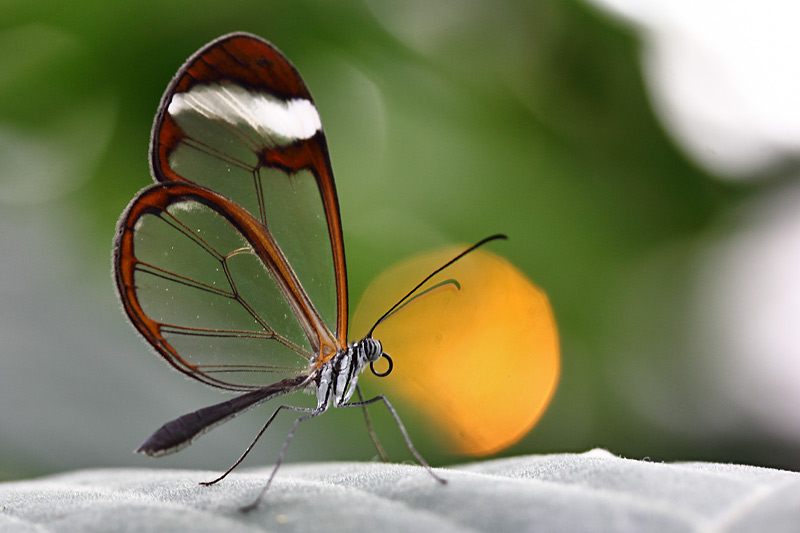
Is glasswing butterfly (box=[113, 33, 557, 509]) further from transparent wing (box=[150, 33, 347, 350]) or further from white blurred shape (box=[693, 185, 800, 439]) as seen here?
white blurred shape (box=[693, 185, 800, 439])

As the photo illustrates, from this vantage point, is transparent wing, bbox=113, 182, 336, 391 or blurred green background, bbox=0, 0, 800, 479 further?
blurred green background, bbox=0, 0, 800, 479

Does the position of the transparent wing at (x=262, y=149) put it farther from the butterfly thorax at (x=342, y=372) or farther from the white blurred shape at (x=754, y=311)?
the white blurred shape at (x=754, y=311)

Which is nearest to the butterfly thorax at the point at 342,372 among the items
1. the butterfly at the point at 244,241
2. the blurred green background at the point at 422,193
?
the butterfly at the point at 244,241

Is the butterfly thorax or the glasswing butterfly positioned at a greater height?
the glasswing butterfly

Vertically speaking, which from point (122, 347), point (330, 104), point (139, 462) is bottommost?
point (139, 462)

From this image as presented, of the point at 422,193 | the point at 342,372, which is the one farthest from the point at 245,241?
the point at 422,193

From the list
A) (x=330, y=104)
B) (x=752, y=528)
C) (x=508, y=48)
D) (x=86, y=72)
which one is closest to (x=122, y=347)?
(x=86, y=72)

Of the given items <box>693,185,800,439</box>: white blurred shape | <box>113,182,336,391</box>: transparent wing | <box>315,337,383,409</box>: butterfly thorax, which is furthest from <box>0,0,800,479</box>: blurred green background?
<box>315,337,383,409</box>: butterfly thorax

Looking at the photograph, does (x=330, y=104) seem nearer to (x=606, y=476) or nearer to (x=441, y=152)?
(x=441, y=152)
